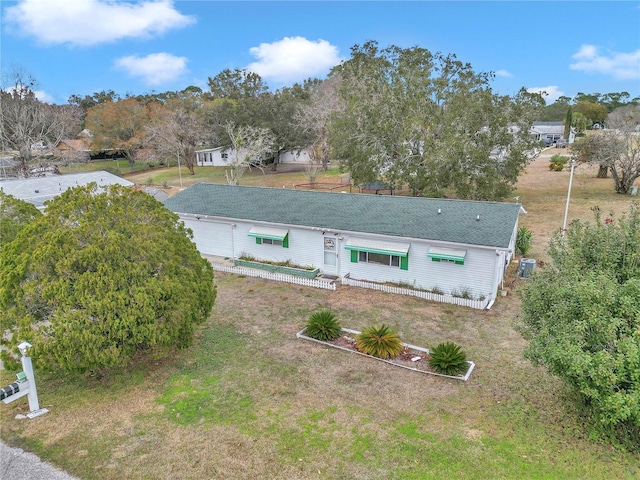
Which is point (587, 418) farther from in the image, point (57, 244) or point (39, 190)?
point (39, 190)

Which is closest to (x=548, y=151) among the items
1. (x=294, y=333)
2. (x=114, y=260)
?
(x=294, y=333)

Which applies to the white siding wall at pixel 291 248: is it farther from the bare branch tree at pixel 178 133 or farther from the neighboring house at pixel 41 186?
the bare branch tree at pixel 178 133

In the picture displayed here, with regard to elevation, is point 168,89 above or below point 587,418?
above

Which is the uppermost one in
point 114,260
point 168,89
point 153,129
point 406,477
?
point 168,89

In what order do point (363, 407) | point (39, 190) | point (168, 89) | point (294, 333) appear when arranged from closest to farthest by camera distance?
point (363, 407) → point (294, 333) → point (39, 190) → point (168, 89)

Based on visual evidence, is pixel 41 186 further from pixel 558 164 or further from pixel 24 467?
pixel 558 164

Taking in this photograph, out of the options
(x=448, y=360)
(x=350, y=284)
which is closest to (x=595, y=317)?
(x=448, y=360)
